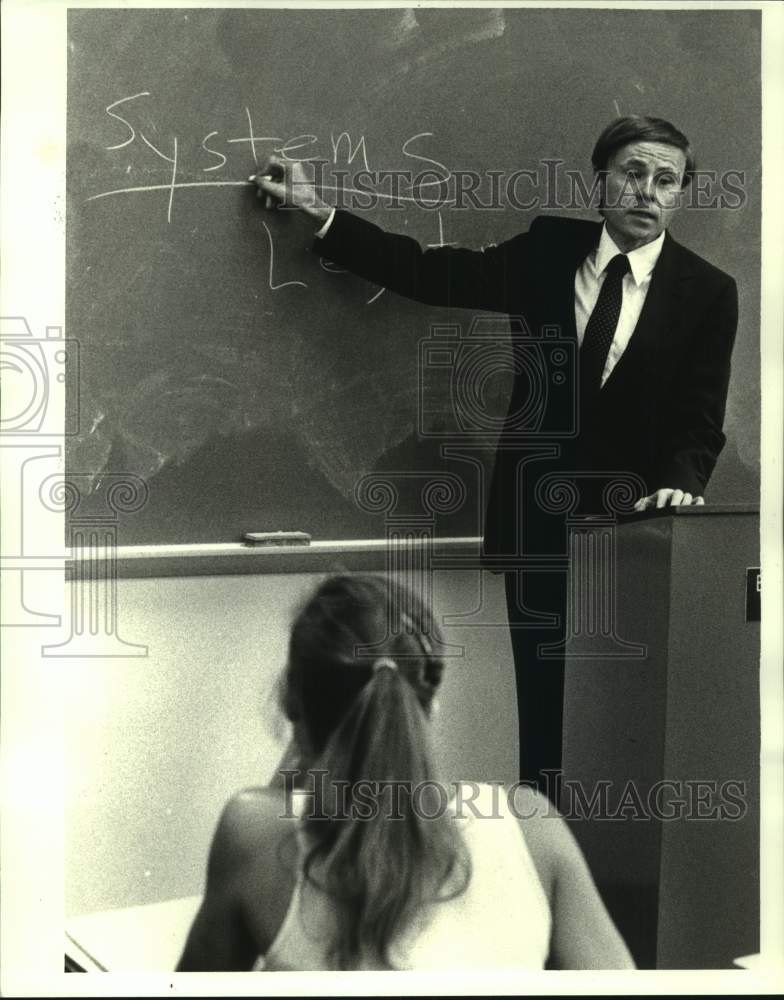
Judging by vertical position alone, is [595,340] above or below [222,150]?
below

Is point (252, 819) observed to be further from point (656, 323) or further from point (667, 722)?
point (656, 323)

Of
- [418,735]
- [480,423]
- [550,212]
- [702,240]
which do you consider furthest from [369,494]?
[702,240]

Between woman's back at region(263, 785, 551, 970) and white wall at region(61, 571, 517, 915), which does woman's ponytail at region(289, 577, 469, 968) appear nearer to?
woman's back at region(263, 785, 551, 970)

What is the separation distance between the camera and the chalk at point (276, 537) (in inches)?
126

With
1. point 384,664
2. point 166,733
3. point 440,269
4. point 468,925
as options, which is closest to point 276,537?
point 384,664

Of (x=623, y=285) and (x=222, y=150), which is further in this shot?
(x=623, y=285)

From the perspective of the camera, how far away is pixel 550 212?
128 inches

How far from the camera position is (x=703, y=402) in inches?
129

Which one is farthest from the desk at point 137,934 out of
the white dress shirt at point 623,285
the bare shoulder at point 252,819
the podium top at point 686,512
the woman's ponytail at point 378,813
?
the white dress shirt at point 623,285

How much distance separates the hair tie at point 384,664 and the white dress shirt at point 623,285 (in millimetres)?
858

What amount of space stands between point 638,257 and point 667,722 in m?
1.13

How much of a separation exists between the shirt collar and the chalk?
97 cm

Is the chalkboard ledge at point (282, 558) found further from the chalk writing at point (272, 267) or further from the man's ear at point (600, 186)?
the man's ear at point (600, 186)

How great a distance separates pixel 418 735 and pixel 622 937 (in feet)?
2.27
